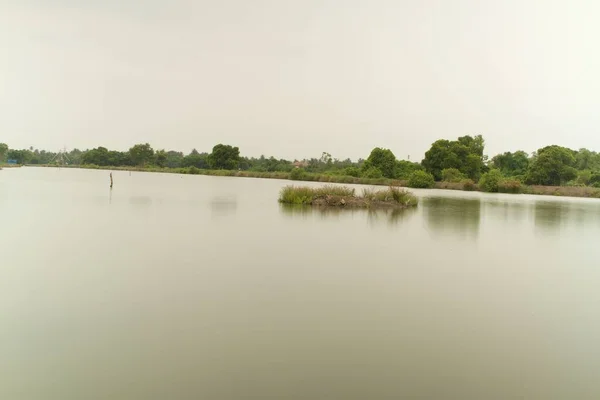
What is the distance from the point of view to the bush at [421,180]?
5244 cm

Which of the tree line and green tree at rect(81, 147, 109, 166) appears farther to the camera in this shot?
green tree at rect(81, 147, 109, 166)

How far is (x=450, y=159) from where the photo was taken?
180 feet

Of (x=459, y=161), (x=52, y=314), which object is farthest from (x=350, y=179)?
(x=52, y=314)

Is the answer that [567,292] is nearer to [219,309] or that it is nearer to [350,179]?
[219,309]

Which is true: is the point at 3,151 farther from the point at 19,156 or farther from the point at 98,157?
the point at 98,157

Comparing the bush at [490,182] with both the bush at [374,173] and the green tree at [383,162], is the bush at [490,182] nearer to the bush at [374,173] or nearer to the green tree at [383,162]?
the green tree at [383,162]

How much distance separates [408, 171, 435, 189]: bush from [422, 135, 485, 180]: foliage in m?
3.11

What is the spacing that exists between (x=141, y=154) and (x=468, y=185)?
6284 cm

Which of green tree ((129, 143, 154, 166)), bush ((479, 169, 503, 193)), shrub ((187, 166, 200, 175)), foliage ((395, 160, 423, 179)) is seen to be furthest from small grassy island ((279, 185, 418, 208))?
green tree ((129, 143, 154, 166))

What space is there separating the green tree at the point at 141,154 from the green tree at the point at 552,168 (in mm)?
67715

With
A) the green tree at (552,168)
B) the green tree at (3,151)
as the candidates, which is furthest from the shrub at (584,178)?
the green tree at (3,151)

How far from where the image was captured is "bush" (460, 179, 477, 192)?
5229cm

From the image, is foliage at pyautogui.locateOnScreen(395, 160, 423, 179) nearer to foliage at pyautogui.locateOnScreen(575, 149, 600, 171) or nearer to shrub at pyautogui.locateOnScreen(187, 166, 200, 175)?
foliage at pyautogui.locateOnScreen(575, 149, 600, 171)

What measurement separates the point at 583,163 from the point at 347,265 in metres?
71.5
